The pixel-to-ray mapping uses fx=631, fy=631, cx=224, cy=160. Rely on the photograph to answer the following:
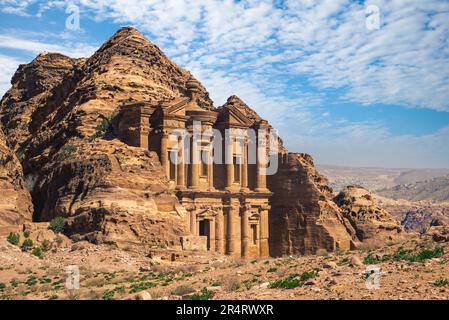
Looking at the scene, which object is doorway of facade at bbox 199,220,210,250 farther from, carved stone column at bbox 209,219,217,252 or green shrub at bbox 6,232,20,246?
green shrub at bbox 6,232,20,246

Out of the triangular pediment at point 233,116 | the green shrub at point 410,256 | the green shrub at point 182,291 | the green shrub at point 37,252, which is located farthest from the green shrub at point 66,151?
the green shrub at point 410,256

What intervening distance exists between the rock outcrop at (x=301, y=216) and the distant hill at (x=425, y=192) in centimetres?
11969

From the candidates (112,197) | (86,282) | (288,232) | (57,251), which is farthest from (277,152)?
(86,282)

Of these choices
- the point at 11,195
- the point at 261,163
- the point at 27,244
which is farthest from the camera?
the point at 261,163

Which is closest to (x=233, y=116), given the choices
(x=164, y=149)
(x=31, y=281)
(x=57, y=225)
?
(x=164, y=149)

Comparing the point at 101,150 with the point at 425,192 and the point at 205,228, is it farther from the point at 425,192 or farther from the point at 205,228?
the point at 425,192

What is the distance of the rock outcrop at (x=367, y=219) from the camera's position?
61.3 metres

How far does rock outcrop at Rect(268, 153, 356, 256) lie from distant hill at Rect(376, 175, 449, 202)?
11969cm

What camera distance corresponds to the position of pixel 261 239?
2291 inches

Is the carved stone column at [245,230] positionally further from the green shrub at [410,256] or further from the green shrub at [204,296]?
the green shrub at [204,296]

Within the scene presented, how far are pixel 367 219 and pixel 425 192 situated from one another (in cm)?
12769

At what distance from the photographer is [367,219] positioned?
62906 mm
